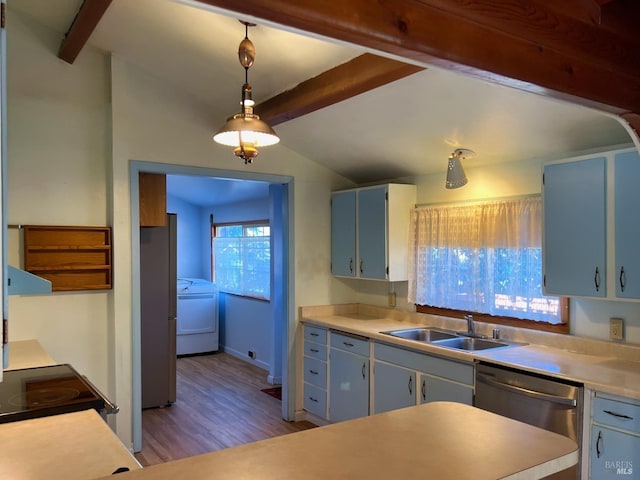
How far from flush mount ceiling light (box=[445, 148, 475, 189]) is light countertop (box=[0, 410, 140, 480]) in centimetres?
254

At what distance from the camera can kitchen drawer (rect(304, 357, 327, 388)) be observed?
4.16 meters

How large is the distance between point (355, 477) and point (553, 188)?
2221 millimetres

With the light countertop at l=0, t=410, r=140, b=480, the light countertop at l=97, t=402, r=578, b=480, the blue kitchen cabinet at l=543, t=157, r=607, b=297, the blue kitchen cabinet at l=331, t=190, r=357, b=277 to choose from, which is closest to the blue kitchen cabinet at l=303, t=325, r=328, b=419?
the blue kitchen cabinet at l=331, t=190, r=357, b=277

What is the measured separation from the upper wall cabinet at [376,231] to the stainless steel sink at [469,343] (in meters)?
0.74

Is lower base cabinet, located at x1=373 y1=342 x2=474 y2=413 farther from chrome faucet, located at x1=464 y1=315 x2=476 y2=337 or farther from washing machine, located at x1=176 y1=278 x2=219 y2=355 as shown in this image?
washing machine, located at x1=176 y1=278 x2=219 y2=355

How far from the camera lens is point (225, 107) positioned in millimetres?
3865

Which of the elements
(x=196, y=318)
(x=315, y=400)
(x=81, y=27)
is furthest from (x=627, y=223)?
(x=196, y=318)

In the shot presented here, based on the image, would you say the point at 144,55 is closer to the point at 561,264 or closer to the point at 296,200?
the point at 296,200

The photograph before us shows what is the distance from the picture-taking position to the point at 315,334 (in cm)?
425

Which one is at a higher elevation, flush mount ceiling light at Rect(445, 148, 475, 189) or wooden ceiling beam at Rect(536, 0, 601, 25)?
wooden ceiling beam at Rect(536, 0, 601, 25)

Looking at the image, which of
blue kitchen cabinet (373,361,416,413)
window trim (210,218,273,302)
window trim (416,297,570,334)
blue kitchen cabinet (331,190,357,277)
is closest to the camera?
window trim (416,297,570,334)

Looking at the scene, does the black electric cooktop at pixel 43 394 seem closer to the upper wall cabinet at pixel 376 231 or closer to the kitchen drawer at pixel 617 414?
the kitchen drawer at pixel 617 414

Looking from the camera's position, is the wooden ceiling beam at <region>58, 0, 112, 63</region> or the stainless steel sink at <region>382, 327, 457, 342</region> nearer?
the wooden ceiling beam at <region>58, 0, 112, 63</region>

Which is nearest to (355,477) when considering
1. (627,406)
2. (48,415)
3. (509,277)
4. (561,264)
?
(48,415)
